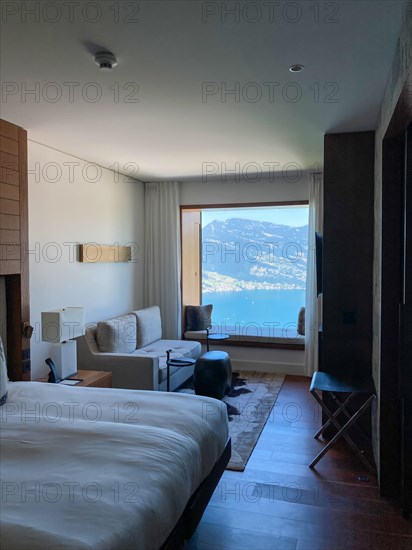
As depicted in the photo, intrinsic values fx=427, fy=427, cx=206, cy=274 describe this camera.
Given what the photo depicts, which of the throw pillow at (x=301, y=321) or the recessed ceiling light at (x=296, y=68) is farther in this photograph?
the throw pillow at (x=301, y=321)

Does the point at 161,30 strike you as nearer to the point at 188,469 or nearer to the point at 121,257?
the point at 188,469

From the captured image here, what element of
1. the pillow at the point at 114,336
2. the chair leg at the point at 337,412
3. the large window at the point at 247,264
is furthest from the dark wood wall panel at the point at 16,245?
the large window at the point at 247,264

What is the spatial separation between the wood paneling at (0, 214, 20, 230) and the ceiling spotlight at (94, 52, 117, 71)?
1.61 metres

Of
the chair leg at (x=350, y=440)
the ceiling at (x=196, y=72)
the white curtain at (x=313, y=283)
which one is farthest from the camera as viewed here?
the white curtain at (x=313, y=283)

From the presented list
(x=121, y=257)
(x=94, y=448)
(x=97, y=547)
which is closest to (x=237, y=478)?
(x=94, y=448)

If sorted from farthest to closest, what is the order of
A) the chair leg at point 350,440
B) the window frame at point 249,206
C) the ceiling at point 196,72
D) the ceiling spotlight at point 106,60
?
the window frame at point 249,206, the chair leg at point 350,440, the ceiling spotlight at point 106,60, the ceiling at point 196,72

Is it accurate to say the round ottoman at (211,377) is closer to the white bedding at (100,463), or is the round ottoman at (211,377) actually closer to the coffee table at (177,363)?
the coffee table at (177,363)

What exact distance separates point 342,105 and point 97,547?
2967 mm

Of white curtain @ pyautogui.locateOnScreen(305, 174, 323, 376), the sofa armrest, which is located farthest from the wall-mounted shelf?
white curtain @ pyautogui.locateOnScreen(305, 174, 323, 376)

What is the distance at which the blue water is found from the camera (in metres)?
6.17

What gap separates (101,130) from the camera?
3.60m

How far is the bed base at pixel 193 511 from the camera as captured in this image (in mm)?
1793

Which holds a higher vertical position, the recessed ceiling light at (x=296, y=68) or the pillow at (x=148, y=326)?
the recessed ceiling light at (x=296, y=68)

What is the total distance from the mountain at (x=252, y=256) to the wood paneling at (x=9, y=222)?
3.29m
